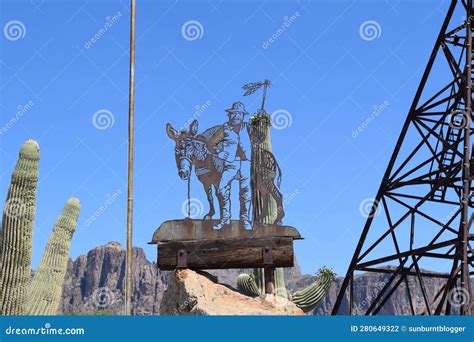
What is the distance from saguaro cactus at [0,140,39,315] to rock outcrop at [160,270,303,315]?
5.26m

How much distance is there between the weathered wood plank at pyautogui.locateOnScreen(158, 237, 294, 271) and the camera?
49.0 ft

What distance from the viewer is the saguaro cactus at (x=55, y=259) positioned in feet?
72.8

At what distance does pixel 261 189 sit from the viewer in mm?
15250

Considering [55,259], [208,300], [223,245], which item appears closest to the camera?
[208,300]

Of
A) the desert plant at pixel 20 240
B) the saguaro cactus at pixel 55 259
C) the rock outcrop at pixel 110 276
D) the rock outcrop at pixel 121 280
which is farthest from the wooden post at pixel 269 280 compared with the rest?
the rock outcrop at pixel 110 276

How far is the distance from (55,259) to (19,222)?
3.71 metres

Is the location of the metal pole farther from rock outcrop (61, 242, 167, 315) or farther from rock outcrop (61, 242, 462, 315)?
rock outcrop (61, 242, 167, 315)

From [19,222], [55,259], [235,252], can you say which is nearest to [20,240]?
[19,222]

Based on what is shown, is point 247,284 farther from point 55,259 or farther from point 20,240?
point 55,259

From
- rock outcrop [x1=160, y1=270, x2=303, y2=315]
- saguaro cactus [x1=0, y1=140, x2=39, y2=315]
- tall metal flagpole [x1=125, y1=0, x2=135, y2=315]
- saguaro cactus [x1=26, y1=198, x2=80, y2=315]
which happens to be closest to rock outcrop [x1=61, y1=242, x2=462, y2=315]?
saguaro cactus [x1=26, y1=198, x2=80, y2=315]

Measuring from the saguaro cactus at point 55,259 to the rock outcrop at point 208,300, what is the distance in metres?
7.80

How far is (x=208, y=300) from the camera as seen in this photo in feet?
47.5

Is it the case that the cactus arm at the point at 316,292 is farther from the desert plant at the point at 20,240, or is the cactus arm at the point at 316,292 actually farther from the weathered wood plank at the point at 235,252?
the desert plant at the point at 20,240

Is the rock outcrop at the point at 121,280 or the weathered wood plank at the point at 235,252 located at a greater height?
the rock outcrop at the point at 121,280
